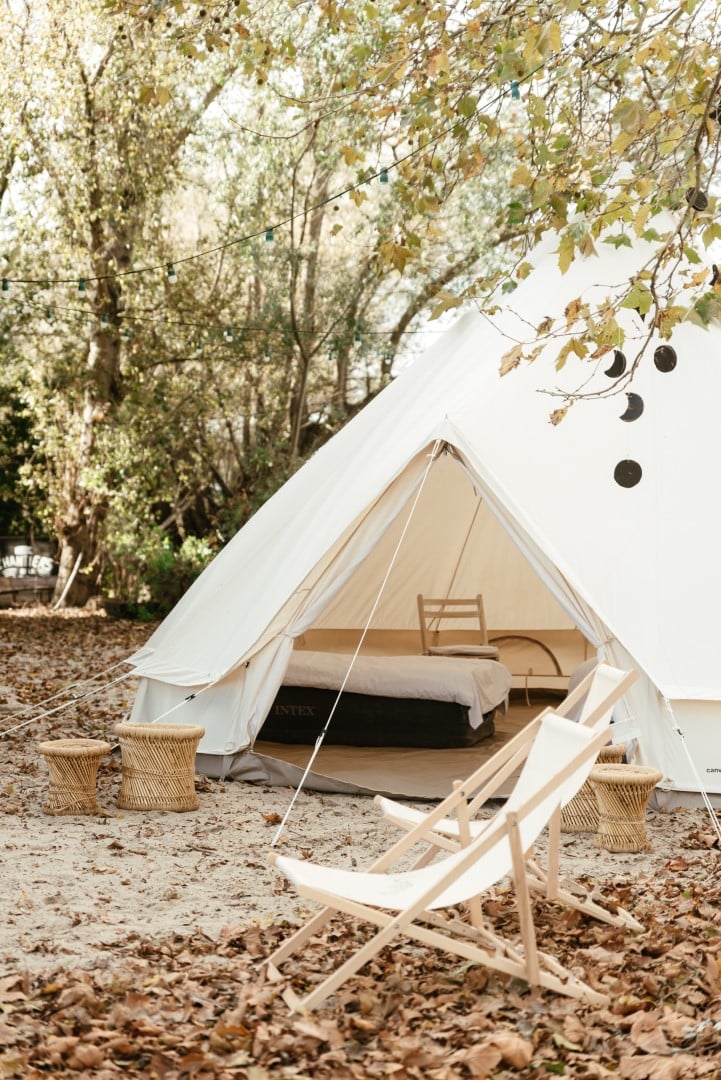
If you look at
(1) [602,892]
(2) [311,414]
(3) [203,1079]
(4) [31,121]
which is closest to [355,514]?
(1) [602,892]

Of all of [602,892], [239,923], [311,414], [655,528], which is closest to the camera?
[239,923]

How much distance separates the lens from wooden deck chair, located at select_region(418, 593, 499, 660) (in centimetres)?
841

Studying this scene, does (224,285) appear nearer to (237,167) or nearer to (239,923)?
(237,167)

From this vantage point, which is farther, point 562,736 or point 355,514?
point 355,514

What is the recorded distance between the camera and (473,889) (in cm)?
307

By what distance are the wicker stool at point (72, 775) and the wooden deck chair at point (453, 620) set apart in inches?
135

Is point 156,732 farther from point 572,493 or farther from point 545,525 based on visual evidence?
point 572,493

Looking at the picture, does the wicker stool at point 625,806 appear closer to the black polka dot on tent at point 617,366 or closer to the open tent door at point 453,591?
the black polka dot on tent at point 617,366

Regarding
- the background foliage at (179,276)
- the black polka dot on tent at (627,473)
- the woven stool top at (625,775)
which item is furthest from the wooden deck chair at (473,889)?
the background foliage at (179,276)

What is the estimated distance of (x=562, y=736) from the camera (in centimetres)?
349

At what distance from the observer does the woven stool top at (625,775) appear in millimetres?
4855

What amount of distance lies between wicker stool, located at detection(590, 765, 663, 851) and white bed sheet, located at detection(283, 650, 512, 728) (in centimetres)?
196

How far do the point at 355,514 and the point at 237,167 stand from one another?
917cm

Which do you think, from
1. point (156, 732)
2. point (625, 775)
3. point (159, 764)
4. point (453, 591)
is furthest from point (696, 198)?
point (453, 591)
